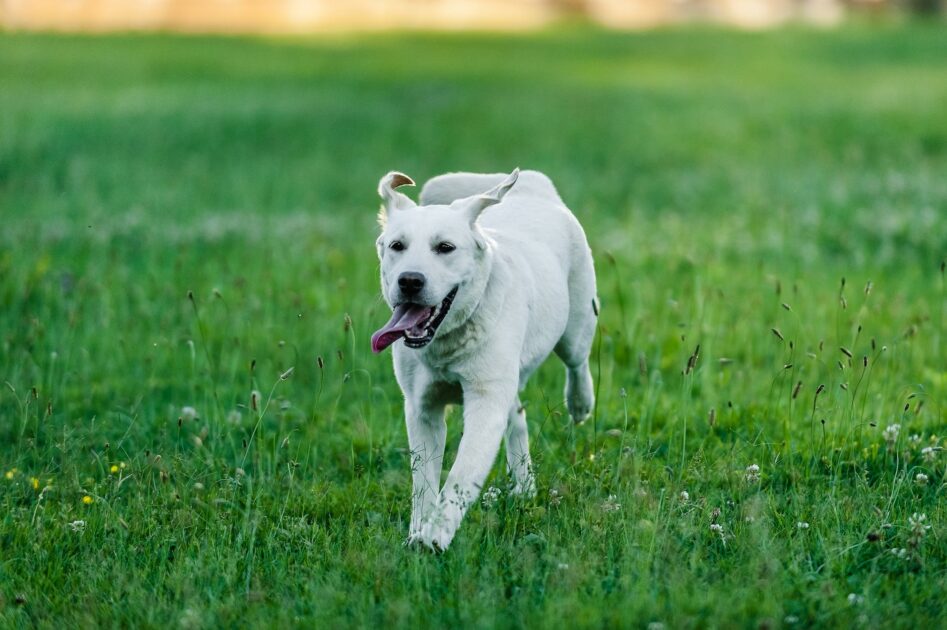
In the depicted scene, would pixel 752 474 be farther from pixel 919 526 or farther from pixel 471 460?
pixel 471 460

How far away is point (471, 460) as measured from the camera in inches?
188

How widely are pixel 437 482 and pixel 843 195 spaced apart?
9118 mm

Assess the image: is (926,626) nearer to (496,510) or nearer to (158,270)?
(496,510)

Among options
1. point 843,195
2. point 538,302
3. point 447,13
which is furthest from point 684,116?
point 447,13

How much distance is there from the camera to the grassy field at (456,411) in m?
4.48

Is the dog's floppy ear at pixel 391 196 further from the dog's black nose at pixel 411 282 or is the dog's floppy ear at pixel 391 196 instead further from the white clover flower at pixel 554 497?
the white clover flower at pixel 554 497

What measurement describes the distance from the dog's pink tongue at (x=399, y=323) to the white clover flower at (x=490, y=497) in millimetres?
833

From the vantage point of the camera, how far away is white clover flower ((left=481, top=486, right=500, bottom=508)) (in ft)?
16.6

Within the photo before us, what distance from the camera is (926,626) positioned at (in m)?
4.04

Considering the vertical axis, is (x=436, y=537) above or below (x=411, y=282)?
below

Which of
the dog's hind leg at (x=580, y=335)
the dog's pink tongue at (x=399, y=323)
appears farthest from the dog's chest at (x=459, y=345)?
the dog's hind leg at (x=580, y=335)

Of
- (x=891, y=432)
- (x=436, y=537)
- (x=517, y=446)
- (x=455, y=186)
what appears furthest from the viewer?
(x=455, y=186)

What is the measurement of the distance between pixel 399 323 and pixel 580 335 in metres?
1.66

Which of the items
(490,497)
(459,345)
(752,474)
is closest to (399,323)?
(459,345)
